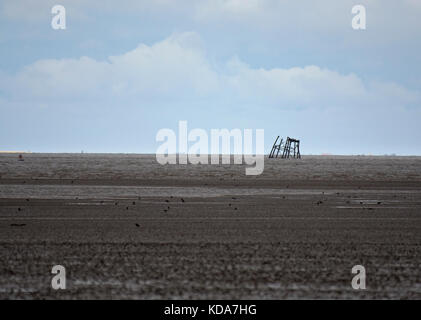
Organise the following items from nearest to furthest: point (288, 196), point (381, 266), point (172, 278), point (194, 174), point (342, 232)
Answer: point (172, 278)
point (381, 266)
point (342, 232)
point (288, 196)
point (194, 174)

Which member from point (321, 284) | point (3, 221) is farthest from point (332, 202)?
point (321, 284)

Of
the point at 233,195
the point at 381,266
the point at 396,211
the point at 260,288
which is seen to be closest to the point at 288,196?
the point at 233,195

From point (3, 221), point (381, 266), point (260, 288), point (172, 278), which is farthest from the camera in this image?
point (3, 221)

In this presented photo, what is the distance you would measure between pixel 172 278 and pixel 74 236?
5139 millimetres

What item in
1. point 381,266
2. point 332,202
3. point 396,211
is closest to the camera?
point 381,266

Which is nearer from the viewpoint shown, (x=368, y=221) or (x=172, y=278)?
(x=172, y=278)

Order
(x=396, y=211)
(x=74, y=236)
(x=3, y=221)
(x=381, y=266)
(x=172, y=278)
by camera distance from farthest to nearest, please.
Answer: (x=396, y=211), (x=3, y=221), (x=74, y=236), (x=381, y=266), (x=172, y=278)

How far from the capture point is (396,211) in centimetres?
2089

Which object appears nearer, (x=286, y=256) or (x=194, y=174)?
(x=286, y=256)

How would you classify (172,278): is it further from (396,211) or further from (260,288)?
(396,211)

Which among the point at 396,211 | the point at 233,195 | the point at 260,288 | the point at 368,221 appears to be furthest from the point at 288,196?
the point at 260,288

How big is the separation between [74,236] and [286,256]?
4927mm

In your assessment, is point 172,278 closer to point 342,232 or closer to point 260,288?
point 260,288

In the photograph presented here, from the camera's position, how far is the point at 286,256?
11.3m
